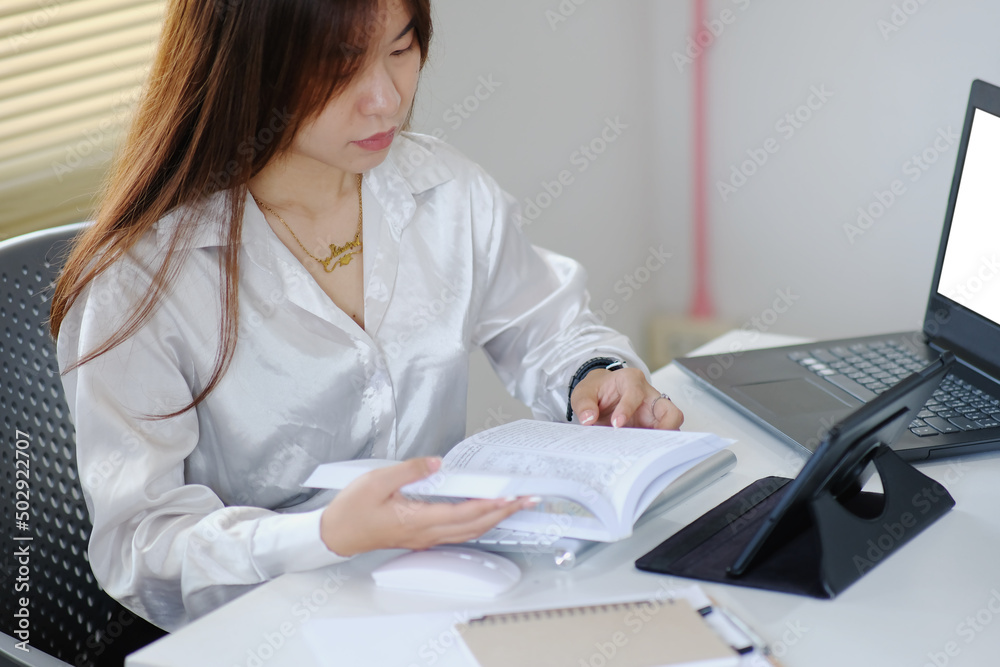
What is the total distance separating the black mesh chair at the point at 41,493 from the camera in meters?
1.07

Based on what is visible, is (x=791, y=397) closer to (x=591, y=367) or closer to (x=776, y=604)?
(x=591, y=367)

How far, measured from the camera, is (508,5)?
2.08 meters

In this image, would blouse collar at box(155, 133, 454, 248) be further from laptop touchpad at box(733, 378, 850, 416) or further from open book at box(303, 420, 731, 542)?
laptop touchpad at box(733, 378, 850, 416)

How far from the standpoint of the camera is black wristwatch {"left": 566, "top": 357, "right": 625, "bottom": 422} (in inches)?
49.3

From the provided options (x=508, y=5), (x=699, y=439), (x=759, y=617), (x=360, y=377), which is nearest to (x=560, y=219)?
(x=508, y=5)

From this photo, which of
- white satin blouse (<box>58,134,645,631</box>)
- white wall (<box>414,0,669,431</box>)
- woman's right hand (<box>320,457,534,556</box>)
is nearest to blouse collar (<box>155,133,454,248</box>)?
white satin blouse (<box>58,134,645,631</box>)

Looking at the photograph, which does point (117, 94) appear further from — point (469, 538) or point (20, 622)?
point (469, 538)

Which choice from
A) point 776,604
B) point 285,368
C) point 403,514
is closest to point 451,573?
point 403,514

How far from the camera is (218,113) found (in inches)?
40.8

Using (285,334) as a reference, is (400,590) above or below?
below

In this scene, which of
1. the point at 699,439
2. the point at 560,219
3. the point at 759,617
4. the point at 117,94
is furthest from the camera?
the point at 560,219

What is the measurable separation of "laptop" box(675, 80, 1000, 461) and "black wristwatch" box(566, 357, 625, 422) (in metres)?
0.12

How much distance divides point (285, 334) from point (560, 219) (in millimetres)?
1283

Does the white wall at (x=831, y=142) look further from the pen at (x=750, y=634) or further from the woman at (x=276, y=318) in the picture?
the pen at (x=750, y=634)
